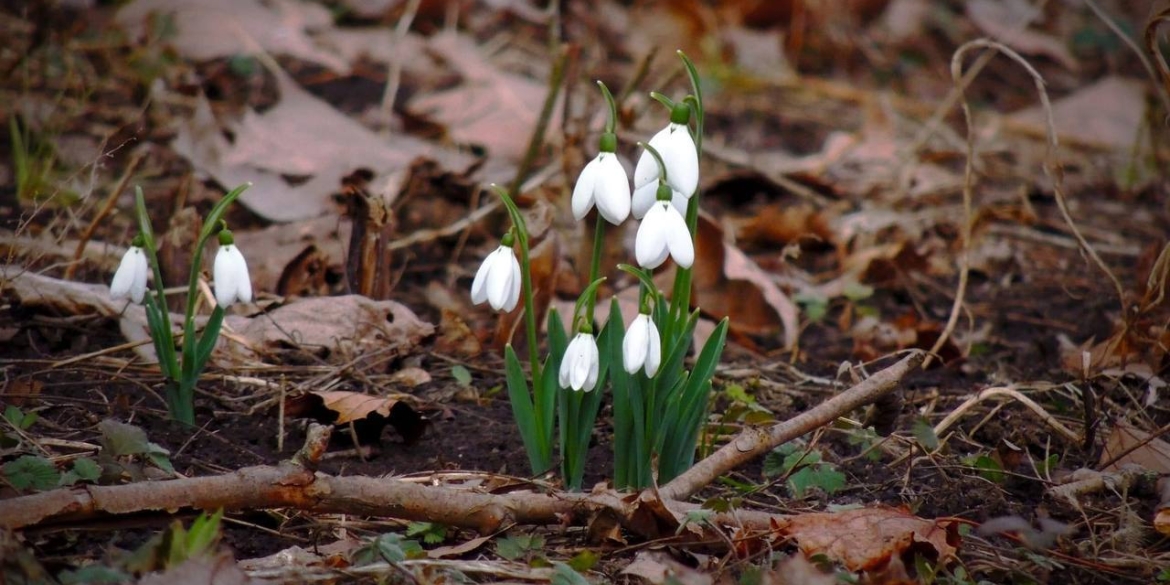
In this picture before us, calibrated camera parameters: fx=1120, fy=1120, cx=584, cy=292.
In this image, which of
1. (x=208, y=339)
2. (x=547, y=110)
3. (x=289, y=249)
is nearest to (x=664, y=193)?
(x=208, y=339)

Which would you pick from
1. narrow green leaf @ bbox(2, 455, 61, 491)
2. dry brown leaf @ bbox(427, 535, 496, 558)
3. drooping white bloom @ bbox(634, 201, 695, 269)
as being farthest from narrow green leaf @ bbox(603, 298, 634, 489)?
narrow green leaf @ bbox(2, 455, 61, 491)

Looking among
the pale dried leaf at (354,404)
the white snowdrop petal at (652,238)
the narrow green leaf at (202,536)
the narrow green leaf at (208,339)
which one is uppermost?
the white snowdrop petal at (652,238)

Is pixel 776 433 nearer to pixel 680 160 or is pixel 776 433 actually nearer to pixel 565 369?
pixel 565 369

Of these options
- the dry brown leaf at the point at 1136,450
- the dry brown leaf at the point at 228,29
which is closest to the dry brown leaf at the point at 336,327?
the dry brown leaf at the point at 1136,450

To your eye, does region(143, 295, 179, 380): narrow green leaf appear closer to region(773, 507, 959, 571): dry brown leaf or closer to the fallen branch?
the fallen branch

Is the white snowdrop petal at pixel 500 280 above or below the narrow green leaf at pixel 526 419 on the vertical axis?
above

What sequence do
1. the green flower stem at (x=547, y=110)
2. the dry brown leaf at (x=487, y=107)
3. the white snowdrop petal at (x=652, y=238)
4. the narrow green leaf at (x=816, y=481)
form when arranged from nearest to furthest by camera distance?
the white snowdrop petal at (x=652, y=238)
the narrow green leaf at (x=816, y=481)
the green flower stem at (x=547, y=110)
the dry brown leaf at (x=487, y=107)

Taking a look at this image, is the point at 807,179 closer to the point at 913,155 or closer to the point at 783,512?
the point at 913,155

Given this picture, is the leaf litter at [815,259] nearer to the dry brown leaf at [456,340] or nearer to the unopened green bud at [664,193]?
the dry brown leaf at [456,340]
